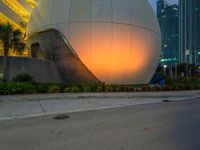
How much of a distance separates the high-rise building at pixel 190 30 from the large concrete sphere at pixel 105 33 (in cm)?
8714

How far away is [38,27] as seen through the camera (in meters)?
21.8

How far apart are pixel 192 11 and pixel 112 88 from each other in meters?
108

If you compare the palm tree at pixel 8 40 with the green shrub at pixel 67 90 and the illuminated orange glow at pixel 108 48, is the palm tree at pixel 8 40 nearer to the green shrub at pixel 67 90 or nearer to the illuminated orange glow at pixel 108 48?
the illuminated orange glow at pixel 108 48

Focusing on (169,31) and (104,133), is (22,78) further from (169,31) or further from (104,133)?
(169,31)

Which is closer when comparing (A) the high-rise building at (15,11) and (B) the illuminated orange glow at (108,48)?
(B) the illuminated orange glow at (108,48)

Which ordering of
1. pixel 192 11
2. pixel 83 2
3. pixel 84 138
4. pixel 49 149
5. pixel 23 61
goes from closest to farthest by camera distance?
pixel 49 149 → pixel 84 138 → pixel 23 61 → pixel 83 2 → pixel 192 11

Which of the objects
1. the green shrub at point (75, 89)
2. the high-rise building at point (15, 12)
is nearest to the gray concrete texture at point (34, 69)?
the green shrub at point (75, 89)

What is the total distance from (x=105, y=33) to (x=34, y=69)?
285 inches

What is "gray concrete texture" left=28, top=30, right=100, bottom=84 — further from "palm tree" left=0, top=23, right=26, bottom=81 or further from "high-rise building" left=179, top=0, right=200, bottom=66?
"high-rise building" left=179, top=0, right=200, bottom=66

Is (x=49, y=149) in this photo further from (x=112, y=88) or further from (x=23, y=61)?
(x=23, y=61)

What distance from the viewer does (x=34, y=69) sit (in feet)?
62.3

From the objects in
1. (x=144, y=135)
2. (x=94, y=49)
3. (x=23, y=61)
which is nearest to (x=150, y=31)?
(x=94, y=49)

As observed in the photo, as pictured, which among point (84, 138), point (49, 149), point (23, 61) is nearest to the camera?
point (49, 149)

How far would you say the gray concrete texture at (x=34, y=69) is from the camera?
57.6 feet
